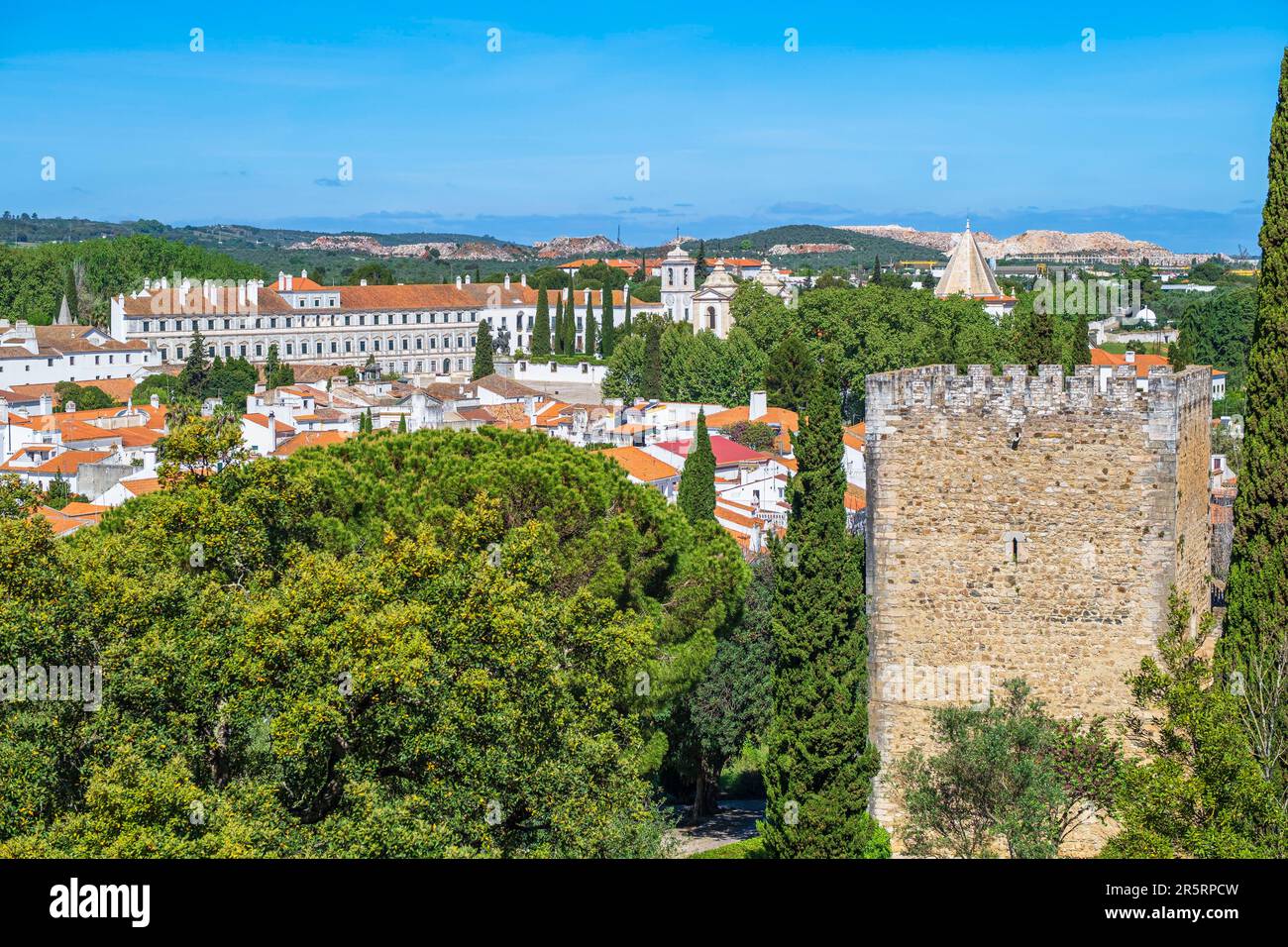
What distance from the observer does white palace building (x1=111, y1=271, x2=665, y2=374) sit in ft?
369

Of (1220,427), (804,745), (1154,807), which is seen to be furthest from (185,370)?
(1154,807)

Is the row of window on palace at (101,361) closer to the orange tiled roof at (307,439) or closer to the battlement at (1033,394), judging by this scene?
Answer: the orange tiled roof at (307,439)

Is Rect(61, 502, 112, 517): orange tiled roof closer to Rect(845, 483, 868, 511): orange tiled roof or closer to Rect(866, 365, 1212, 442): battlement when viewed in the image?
Rect(845, 483, 868, 511): orange tiled roof

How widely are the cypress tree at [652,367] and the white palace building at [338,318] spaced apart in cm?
2979

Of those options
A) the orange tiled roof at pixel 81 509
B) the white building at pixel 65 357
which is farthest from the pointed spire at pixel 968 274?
the orange tiled roof at pixel 81 509

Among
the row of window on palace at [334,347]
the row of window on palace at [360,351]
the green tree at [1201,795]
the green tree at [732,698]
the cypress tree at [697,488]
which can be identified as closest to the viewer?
the green tree at [1201,795]

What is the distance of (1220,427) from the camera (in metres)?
52.6

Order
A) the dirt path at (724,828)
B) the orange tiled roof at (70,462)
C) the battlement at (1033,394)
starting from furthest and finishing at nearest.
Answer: the orange tiled roof at (70,462) < the dirt path at (724,828) < the battlement at (1033,394)

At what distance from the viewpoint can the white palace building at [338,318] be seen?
369 feet

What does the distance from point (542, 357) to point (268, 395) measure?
28.9 metres

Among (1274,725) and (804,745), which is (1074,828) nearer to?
(1274,725)

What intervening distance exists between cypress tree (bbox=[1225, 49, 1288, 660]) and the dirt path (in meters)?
10.0

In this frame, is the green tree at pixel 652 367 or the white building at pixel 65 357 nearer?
the green tree at pixel 652 367

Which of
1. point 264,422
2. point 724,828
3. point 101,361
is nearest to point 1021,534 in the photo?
point 724,828
